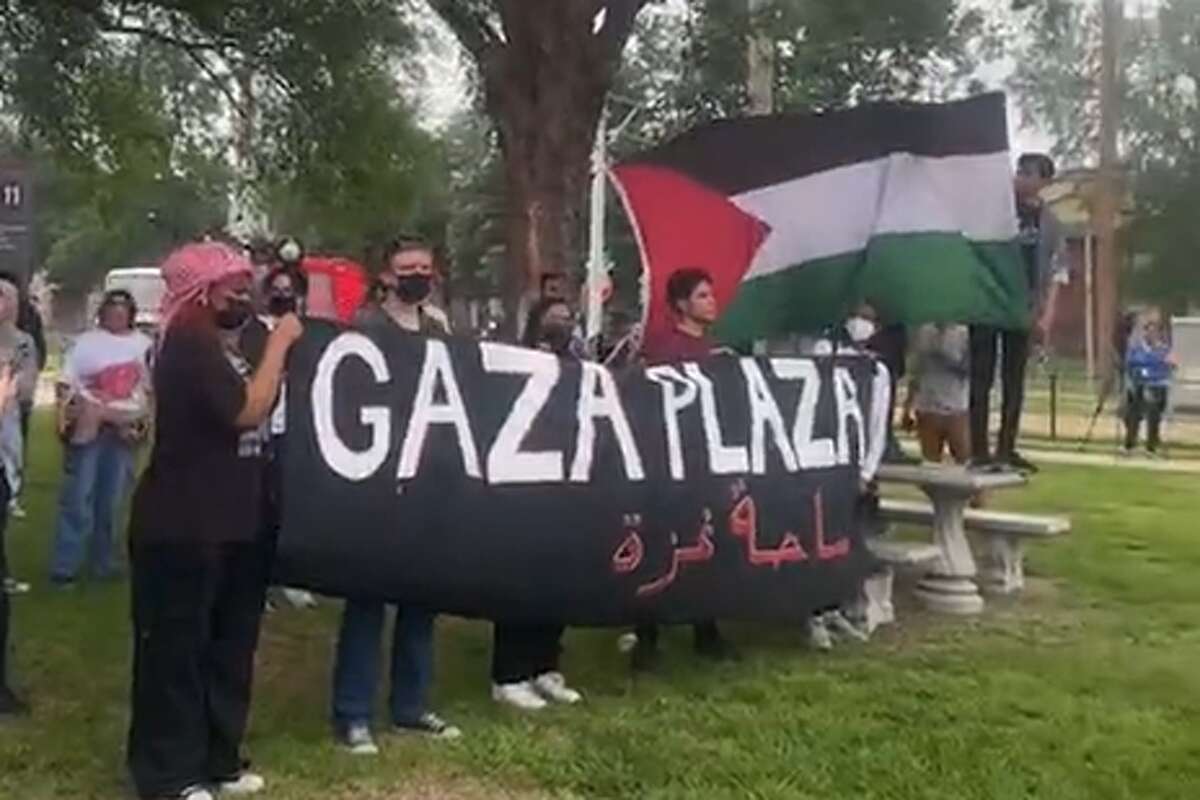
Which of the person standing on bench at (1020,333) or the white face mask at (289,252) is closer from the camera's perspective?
the white face mask at (289,252)

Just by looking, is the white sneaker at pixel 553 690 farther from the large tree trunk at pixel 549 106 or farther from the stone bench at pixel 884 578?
the large tree trunk at pixel 549 106

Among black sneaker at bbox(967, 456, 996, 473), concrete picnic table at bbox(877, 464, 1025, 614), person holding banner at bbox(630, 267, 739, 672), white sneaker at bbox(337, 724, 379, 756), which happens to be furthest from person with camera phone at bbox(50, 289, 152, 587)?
black sneaker at bbox(967, 456, 996, 473)

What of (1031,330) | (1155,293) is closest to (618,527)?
(1031,330)

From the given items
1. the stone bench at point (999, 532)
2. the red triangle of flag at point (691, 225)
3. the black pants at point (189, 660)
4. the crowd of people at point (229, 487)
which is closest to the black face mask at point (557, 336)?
the crowd of people at point (229, 487)

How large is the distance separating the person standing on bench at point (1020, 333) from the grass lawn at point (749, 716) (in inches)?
38.1

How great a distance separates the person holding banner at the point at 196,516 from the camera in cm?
545

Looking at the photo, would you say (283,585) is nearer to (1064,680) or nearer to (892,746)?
(892,746)

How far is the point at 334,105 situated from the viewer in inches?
483

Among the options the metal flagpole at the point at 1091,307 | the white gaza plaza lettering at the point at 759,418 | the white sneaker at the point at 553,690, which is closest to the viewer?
the white sneaker at the point at 553,690

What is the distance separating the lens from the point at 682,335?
757 centimetres

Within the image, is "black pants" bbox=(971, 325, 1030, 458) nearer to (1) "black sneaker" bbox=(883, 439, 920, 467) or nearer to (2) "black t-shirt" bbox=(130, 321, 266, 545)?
(1) "black sneaker" bbox=(883, 439, 920, 467)

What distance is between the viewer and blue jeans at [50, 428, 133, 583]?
9.52 metres

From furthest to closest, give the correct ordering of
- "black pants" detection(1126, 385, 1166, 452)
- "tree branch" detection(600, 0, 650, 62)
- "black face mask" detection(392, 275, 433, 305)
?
"black pants" detection(1126, 385, 1166, 452)
"tree branch" detection(600, 0, 650, 62)
"black face mask" detection(392, 275, 433, 305)

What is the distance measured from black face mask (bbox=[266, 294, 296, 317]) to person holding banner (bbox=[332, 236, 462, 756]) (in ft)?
1.18
